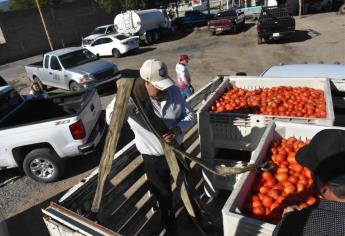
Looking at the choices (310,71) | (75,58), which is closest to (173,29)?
(75,58)

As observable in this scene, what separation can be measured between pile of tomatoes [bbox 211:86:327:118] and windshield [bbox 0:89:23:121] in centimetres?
527

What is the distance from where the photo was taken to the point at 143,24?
26.1 metres

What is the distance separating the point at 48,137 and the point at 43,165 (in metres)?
0.72

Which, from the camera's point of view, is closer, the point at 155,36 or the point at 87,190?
the point at 87,190

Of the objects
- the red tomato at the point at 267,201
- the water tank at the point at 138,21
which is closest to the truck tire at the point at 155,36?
the water tank at the point at 138,21

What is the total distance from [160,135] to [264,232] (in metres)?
1.40

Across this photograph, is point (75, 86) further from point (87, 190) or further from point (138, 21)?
point (138, 21)

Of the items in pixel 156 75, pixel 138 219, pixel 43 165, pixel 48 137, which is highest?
pixel 156 75

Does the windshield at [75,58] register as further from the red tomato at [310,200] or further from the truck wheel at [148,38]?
the red tomato at [310,200]

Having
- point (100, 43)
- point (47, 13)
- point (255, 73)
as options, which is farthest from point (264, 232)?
point (47, 13)

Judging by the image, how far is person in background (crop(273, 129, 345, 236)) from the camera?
1.70m

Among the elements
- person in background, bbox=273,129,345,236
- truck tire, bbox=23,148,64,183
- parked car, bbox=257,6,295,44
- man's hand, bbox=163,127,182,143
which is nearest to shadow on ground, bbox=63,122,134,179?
truck tire, bbox=23,148,64,183

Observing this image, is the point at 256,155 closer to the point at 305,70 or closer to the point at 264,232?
the point at 264,232

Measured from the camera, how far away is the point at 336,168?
177 cm
